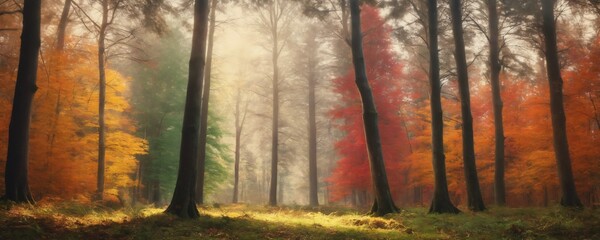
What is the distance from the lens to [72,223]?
24.6 feet

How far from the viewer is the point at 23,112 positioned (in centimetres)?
969

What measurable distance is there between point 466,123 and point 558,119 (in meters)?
3.18

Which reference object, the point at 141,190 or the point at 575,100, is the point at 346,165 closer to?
the point at 575,100

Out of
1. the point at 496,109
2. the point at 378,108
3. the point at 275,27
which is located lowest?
the point at 496,109

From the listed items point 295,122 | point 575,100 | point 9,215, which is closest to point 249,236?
point 9,215

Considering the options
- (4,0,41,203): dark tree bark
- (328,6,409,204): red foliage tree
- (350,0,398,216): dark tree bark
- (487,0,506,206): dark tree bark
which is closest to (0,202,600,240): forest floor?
(4,0,41,203): dark tree bark

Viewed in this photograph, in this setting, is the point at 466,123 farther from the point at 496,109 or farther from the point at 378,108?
the point at 378,108

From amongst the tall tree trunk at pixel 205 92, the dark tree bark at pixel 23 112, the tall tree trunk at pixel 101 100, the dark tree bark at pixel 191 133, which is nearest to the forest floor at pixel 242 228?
the dark tree bark at pixel 191 133

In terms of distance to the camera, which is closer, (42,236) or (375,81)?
(42,236)

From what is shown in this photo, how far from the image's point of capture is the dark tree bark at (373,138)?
12.2 metres

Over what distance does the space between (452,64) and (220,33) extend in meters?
14.2

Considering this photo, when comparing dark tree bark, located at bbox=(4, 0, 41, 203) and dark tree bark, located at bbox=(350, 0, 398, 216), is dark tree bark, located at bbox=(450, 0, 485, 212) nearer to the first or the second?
dark tree bark, located at bbox=(350, 0, 398, 216)

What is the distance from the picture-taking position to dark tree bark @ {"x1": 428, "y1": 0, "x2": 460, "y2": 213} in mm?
12625

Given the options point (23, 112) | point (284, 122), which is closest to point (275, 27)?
point (284, 122)
